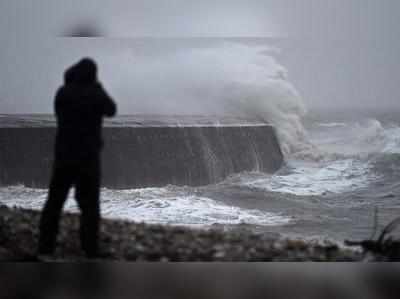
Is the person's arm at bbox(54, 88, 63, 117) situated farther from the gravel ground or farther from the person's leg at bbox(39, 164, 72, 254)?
the gravel ground

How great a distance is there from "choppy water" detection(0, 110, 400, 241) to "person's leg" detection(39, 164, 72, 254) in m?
0.09

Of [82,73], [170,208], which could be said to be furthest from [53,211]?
[82,73]

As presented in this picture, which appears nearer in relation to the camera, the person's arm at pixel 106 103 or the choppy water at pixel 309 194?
the person's arm at pixel 106 103

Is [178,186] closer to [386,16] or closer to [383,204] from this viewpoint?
[383,204]

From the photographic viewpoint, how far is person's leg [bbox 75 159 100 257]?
2660 mm

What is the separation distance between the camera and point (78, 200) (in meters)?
2.69

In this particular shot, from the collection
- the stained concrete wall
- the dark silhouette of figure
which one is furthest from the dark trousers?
the stained concrete wall

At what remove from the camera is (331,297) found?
111 inches

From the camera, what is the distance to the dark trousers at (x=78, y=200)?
8.69ft

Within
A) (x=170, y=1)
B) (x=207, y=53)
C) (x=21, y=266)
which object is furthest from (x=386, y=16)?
(x=21, y=266)

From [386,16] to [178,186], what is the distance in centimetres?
150

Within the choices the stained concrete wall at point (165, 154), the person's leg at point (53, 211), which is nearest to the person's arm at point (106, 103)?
the stained concrete wall at point (165, 154)

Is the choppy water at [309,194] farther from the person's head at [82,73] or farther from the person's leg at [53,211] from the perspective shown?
the person's head at [82,73]

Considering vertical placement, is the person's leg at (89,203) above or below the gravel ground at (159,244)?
above
